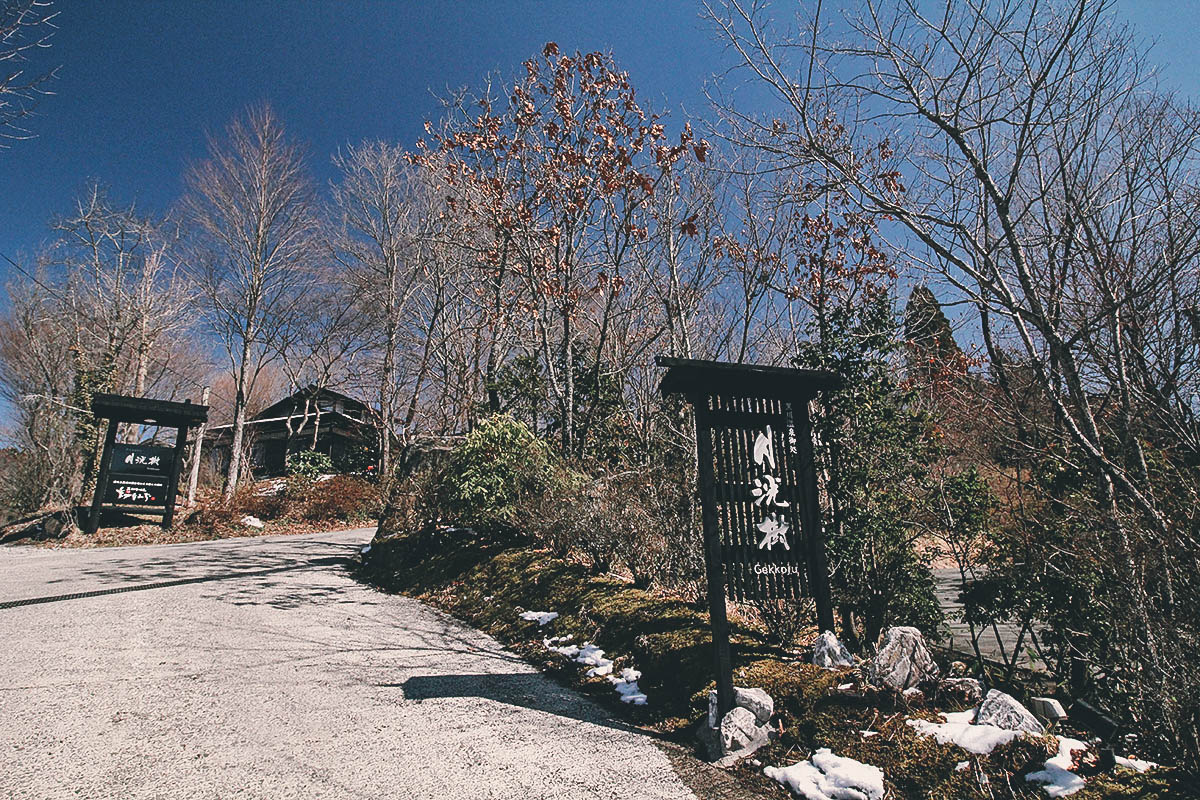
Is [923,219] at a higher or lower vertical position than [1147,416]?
higher

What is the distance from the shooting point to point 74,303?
20.9m

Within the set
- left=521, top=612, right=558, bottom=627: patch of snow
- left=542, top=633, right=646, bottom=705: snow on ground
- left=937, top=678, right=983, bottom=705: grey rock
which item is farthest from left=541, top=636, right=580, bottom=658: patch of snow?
left=937, top=678, right=983, bottom=705: grey rock

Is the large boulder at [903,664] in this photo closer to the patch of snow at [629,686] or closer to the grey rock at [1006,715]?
the grey rock at [1006,715]

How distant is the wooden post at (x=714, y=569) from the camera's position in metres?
3.63

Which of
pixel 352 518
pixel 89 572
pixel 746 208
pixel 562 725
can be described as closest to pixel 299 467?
pixel 352 518

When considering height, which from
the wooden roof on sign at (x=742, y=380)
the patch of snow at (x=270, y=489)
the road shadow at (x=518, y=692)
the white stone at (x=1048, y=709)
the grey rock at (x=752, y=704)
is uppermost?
the wooden roof on sign at (x=742, y=380)

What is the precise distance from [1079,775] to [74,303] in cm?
2742

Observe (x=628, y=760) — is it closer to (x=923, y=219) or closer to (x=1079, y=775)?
(x=1079, y=775)

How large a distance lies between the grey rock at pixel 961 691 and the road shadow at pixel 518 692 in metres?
1.79

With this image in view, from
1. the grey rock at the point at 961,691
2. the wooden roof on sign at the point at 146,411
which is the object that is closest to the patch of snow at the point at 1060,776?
the grey rock at the point at 961,691

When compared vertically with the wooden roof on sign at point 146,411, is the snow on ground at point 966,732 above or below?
below

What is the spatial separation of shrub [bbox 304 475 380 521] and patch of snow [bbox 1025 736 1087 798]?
16.5m

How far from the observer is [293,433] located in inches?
1081

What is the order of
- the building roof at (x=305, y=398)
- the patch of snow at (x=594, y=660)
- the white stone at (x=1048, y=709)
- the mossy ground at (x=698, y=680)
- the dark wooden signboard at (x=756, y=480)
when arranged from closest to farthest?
the mossy ground at (x=698, y=680), the white stone at (x=1048, y=709), the dark wooden signboard at (x=756, y=480), the patch of snow at (x=594, y=660), the building roof at (x=305, y=398)
